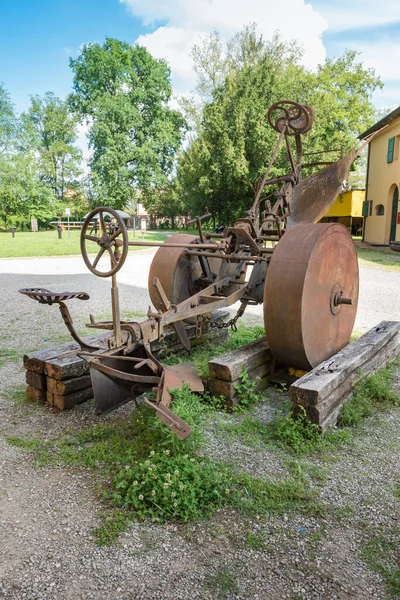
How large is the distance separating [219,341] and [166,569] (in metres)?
3.56

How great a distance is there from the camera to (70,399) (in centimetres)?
390

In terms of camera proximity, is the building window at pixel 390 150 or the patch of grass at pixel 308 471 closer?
the patch of grass at pixel 308 471

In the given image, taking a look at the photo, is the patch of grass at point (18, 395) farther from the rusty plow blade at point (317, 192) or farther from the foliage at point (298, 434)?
the rusty plow blade at point (317, 192)

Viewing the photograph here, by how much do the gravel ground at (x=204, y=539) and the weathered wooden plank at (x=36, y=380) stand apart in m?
0.41

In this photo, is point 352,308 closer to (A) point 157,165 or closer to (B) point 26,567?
(B) point 26,567

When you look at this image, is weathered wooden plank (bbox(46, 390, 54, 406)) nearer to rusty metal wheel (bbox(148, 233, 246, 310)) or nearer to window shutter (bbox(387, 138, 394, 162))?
rusty metal wheel (bbox(148, 233, 246, 310))

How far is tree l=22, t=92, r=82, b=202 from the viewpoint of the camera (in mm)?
45312

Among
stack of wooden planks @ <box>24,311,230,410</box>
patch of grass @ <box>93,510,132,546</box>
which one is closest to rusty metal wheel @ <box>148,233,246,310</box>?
stack of wooden planks @ <box>24,311,230,410</box>

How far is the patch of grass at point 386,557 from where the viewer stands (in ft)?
6.88

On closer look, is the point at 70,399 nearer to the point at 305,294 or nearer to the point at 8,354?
the point at 8,354

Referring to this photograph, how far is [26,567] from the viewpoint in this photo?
219cm

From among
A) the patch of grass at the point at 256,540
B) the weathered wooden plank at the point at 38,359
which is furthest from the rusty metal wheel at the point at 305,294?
the weathered wooden plank at the point at 38,359

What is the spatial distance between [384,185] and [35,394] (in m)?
21.4

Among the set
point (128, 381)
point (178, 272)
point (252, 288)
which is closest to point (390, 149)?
point (252, 288)
